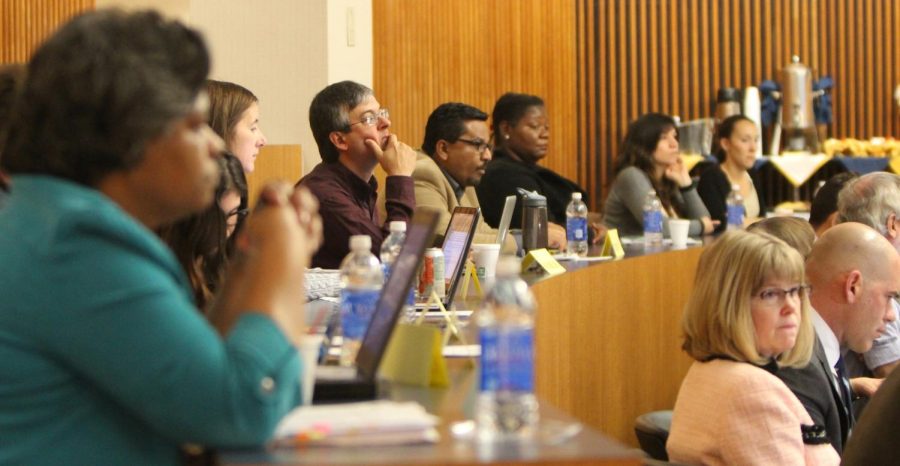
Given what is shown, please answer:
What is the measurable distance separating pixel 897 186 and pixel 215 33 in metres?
3.43

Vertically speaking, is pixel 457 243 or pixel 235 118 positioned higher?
pixel 235 118

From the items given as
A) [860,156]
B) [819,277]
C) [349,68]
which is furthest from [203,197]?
[860,156]

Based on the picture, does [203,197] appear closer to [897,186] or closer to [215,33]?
[897,186]

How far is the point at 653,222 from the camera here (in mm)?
5957

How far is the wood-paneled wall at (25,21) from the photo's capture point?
7453mm

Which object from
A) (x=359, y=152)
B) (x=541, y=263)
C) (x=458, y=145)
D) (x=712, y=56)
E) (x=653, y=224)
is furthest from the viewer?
(x=712, y=56)

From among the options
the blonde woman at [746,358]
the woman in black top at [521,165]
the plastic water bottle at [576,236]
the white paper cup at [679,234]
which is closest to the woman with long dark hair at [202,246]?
the blonde woman at [746,358]

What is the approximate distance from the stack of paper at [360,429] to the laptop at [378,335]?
0.17 m

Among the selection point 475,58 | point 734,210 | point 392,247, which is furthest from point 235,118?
point 475,58

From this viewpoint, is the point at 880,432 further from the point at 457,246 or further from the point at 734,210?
the point at 734,210

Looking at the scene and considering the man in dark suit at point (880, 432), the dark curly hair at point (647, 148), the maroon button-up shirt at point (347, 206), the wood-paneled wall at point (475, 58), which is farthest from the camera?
the wood-paneled wall at point (475, 58)

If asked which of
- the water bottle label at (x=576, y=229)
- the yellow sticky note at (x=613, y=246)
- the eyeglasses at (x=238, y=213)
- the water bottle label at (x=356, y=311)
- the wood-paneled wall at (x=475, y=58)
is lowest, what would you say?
the yellow sticky note at (x=613, y=246)

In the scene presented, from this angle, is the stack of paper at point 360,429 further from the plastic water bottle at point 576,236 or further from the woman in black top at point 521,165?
the woman in black top at point 521,165

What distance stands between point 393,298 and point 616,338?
2896 mm
